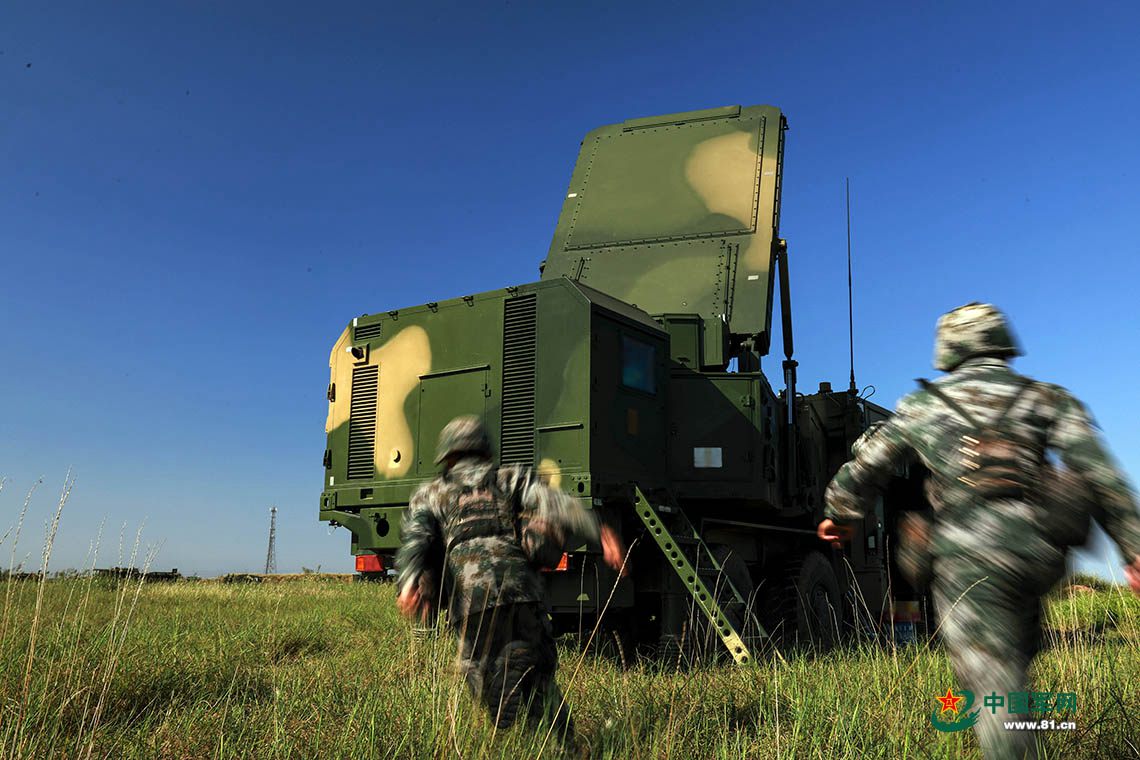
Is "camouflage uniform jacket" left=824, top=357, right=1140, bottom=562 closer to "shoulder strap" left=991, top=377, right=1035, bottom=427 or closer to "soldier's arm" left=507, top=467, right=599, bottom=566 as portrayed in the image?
"shoulder strap" left=991, top=377, right=1035, bottom=427

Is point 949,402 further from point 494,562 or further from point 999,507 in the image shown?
point 494,562

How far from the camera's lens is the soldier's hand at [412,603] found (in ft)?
11.8

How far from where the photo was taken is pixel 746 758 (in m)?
3.48

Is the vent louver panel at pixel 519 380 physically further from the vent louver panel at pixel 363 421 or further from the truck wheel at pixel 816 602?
the truck wheel at pixel 816 602

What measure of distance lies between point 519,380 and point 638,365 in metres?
0.94

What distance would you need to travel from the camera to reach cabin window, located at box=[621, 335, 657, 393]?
6.79 metres

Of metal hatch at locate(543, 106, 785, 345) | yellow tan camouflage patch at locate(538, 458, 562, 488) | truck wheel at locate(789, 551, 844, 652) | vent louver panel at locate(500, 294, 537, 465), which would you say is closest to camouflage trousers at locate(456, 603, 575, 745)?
yellow tan camouflage patch at locate(538, 458, 562, 488)

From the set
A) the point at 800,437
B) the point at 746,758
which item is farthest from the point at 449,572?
the point at 800,437

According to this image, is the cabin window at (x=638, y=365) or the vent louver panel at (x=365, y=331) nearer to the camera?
the cabin window at (x=638, y=365)

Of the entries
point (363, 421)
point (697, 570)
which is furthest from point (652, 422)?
point (363, 421)

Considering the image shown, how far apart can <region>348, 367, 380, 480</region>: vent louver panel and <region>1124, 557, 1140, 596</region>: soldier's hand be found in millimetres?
5819

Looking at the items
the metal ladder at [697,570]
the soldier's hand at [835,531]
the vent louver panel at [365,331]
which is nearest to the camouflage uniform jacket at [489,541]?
the soldier's hand at [835,531]

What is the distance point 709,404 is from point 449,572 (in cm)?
388

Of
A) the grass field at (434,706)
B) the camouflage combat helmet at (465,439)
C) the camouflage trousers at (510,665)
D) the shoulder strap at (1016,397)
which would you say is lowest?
Answer: the grass field at (434,706)
